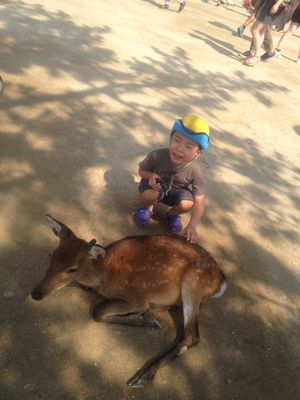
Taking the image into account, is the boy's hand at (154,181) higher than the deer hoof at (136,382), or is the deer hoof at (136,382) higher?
the boy's hand at (154,181)

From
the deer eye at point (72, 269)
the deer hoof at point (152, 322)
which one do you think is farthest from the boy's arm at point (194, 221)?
the deer eye at point (72, 269)

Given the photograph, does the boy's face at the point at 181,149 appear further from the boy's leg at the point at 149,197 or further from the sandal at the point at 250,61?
the sandal at the point at 250,61

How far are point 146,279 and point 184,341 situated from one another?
0.61m

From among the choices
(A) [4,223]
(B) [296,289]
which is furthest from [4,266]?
(B) [296,289]

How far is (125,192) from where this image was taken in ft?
16.0

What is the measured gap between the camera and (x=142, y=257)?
138 inches

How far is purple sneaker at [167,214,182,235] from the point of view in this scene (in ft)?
14.5

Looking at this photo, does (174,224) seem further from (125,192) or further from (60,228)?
(60,228)

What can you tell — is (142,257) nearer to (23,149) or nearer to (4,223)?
(4,223)

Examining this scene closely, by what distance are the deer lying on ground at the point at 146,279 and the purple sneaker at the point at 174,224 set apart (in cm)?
75

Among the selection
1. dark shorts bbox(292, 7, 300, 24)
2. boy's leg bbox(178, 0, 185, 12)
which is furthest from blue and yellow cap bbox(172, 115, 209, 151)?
boy's leg bbox(178, 0, 185, 12)

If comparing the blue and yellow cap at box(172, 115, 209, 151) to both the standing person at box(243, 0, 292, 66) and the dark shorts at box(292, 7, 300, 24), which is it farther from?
the dark shorts at box(292, 7, 300, 24)

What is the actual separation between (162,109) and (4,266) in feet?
14.4

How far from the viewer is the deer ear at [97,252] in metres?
3.10
